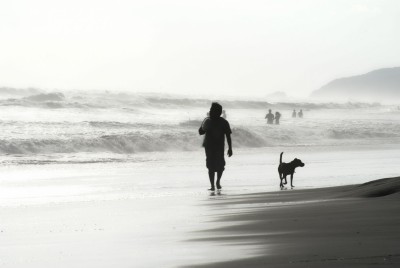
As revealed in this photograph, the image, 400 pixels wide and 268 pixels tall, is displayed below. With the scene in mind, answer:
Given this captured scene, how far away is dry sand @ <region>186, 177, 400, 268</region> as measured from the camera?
5.16 meters

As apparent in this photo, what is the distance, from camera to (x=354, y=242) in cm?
573

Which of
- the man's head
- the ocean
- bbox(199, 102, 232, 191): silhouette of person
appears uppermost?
the man's head

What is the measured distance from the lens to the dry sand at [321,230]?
203 inches

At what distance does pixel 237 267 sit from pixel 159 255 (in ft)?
3.37

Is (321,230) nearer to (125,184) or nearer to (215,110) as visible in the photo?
(215,110)

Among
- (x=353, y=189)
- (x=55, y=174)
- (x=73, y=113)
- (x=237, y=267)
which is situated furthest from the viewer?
(x=73, y=113)

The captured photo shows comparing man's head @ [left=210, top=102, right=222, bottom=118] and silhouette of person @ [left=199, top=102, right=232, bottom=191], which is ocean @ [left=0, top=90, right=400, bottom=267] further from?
man's head @ [left=210, top=102, right=222, bottom=118]

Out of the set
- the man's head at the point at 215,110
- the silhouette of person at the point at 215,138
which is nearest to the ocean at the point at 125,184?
the silhouette of person at the point at 215,138

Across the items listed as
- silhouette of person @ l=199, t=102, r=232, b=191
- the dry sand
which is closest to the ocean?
the dry sand

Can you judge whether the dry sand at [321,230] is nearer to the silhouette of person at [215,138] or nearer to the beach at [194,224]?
the beach at [194,224]

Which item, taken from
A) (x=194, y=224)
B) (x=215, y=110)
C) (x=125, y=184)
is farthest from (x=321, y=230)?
(x=125, y=184)

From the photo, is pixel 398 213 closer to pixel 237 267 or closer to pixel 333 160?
pixel 237 267

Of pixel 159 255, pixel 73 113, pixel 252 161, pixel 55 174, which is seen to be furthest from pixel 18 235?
pixel 73 113

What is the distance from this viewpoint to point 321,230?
21.8 ft
